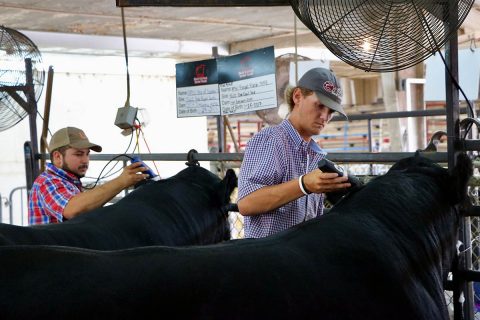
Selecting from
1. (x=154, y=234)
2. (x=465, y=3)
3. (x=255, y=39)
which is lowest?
(x=154, y=234)

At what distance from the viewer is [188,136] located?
15.5m

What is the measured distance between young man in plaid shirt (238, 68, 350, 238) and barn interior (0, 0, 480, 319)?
2082 millimetres

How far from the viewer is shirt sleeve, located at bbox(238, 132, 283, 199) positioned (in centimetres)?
318

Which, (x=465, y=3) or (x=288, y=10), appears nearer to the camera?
(x=465, y=3)

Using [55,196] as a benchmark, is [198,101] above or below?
above

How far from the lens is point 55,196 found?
4.46m

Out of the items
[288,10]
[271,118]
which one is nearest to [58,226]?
[271,118]

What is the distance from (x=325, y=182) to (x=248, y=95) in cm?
181

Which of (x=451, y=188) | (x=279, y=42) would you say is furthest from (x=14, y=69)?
(x=279, y=42)

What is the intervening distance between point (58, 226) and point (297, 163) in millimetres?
1140

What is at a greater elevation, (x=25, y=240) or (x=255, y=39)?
(x=255, y=39)

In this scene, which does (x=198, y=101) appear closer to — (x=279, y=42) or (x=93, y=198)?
(x=93, y=198)

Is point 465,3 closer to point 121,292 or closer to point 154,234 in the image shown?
point 121,292

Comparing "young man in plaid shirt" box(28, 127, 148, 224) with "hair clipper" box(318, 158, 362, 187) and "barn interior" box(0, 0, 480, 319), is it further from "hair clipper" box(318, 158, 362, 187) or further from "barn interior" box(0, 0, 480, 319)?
"hair clipper" box(318, 158, 362, 187)
